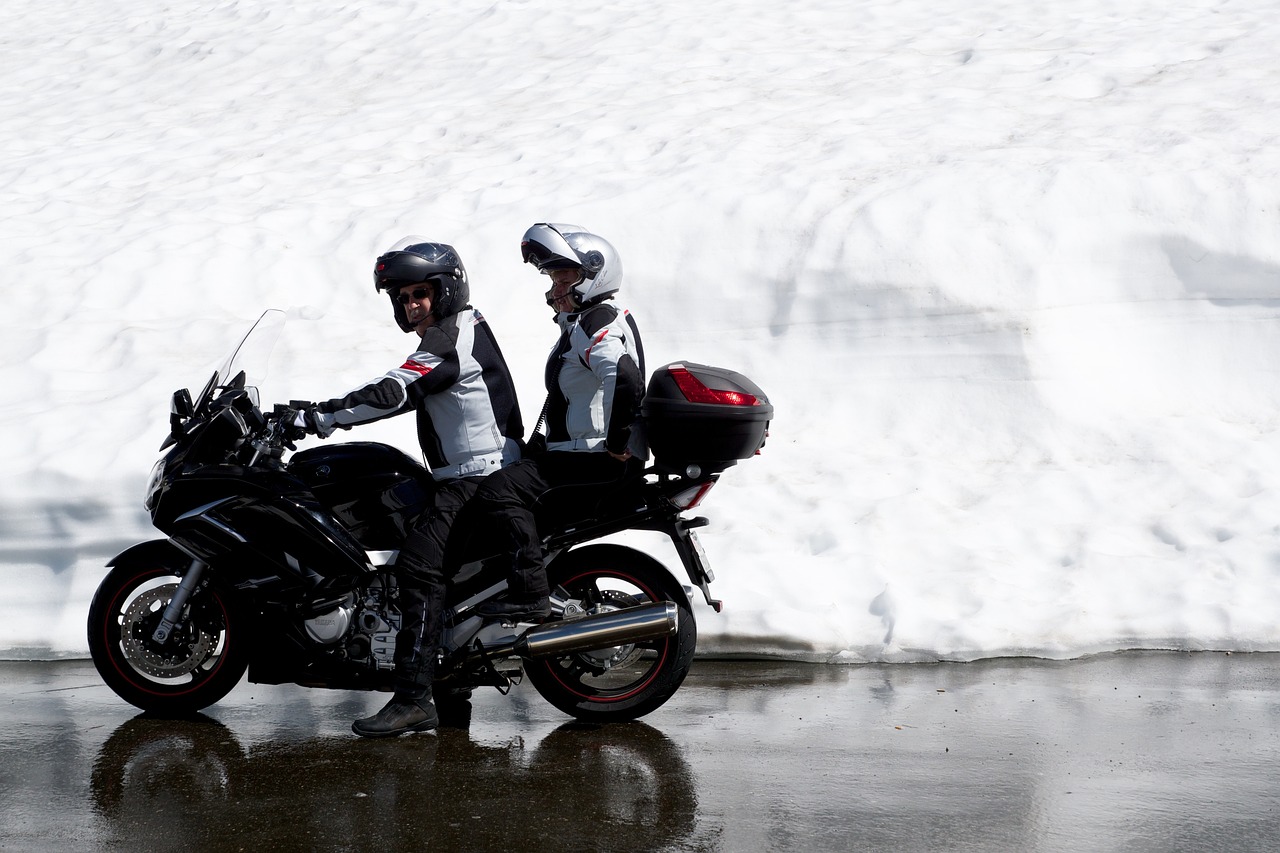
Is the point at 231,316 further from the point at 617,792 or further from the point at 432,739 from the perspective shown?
the point at 617,792

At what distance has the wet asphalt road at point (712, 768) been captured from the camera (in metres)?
3.95

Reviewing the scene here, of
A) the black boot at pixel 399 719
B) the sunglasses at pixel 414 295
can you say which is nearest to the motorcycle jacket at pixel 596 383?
the sunglasses at pixel 414 295

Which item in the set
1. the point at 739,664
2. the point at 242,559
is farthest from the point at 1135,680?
the point at 242,559

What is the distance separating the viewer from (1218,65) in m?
12.4

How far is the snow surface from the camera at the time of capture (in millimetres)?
7207

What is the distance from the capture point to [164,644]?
5.39 metres

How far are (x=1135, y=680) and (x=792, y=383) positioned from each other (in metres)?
4.08

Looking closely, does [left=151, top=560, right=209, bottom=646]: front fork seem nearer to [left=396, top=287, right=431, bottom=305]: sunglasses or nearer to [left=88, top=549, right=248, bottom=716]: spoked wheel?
[left=88, top=549, right=248, bottom=716]: spoked wheel

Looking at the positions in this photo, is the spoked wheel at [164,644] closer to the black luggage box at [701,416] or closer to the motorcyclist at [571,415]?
the motorcyclist at [571,415]

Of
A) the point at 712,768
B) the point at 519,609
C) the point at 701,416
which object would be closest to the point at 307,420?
the point at 519,609

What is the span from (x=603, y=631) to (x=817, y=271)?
5427 mm

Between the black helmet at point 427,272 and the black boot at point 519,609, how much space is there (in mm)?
1228

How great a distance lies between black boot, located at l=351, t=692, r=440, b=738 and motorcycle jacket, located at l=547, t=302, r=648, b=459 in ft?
3.90

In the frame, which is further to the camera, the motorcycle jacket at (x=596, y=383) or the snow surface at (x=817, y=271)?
the snow surface at (x=817, y=271)
